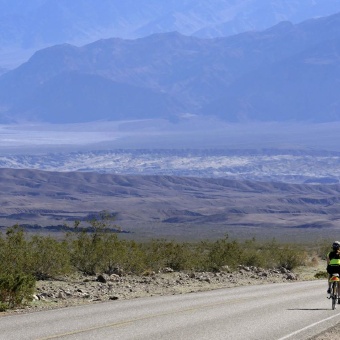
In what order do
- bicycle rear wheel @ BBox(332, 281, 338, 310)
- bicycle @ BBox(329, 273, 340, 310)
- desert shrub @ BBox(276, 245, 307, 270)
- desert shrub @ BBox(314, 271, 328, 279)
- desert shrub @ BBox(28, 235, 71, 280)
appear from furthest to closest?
desert shrub @ BBox(276, 245, 307, 270) < desert shrub @ BBox(314, 271, 328, 279) < desert shrub @ BBox(28, 235, 71, 280) < bicycle rear wheel @ BBox(332, 281, 338, 310) < bicycle @ BBox(329, 273, 340, 310)

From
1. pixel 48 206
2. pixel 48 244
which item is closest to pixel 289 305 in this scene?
pixel 48 244

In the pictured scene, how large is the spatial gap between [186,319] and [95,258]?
1072cm

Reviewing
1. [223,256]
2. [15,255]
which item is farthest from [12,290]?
[223,256]

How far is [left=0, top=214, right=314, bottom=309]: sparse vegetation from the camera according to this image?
2070cm

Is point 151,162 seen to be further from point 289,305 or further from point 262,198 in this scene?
point 289,305

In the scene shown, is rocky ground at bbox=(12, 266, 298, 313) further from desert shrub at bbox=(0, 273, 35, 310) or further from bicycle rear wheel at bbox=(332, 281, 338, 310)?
bicycle rear wheel at bbox=(332, 281, 338, 310)

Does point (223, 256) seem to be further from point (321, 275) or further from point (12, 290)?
point (12, 290)

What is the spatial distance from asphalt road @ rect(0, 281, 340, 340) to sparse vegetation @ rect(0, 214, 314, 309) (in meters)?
1.98

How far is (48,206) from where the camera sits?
113375mm

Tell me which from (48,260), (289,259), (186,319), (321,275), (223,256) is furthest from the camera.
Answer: (289,259)

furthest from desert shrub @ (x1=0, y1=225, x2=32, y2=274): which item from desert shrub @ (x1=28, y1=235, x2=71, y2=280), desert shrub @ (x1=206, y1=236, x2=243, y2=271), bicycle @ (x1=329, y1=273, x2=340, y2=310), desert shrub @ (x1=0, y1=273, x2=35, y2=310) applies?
desert shrub @ (x1=206, y1=236, x2=243, y2=271)

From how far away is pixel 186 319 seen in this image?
1670 cm

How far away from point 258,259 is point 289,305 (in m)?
13.1

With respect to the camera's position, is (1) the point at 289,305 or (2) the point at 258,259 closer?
(1) the point at 289,305
